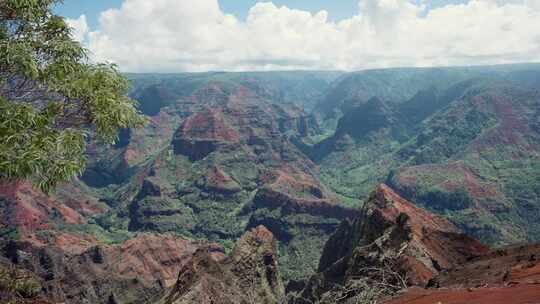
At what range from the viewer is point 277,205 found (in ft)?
636

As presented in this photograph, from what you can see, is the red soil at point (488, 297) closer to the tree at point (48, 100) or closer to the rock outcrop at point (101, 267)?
the tree at point (48, 100)

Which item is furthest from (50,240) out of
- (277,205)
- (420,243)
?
(420,243)

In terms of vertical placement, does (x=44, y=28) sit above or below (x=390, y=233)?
above

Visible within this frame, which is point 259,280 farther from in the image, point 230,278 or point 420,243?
point 420,243

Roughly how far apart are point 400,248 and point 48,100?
125 feet

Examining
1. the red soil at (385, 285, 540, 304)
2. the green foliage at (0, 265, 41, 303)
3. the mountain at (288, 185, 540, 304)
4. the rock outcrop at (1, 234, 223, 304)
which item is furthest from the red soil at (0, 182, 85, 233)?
the red soil at (385, 285, 540, 304)

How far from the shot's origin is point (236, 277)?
2470 inches

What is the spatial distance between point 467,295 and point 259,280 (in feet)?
176

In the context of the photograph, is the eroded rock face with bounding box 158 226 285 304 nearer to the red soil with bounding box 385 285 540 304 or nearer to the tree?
the red soil with bounding box 385 285 540 304

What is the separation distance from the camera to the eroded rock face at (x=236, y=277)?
4548 cm

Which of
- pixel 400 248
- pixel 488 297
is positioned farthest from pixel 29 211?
pixel 488 297

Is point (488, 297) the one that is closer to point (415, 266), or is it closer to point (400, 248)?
point (415, 266)

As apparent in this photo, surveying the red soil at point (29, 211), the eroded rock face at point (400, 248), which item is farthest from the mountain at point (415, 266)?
the red soil at point (29, 211)

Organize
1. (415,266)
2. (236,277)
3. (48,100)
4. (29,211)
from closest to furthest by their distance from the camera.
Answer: (48,100)
(415,266)
(236,277)
(29,211)
